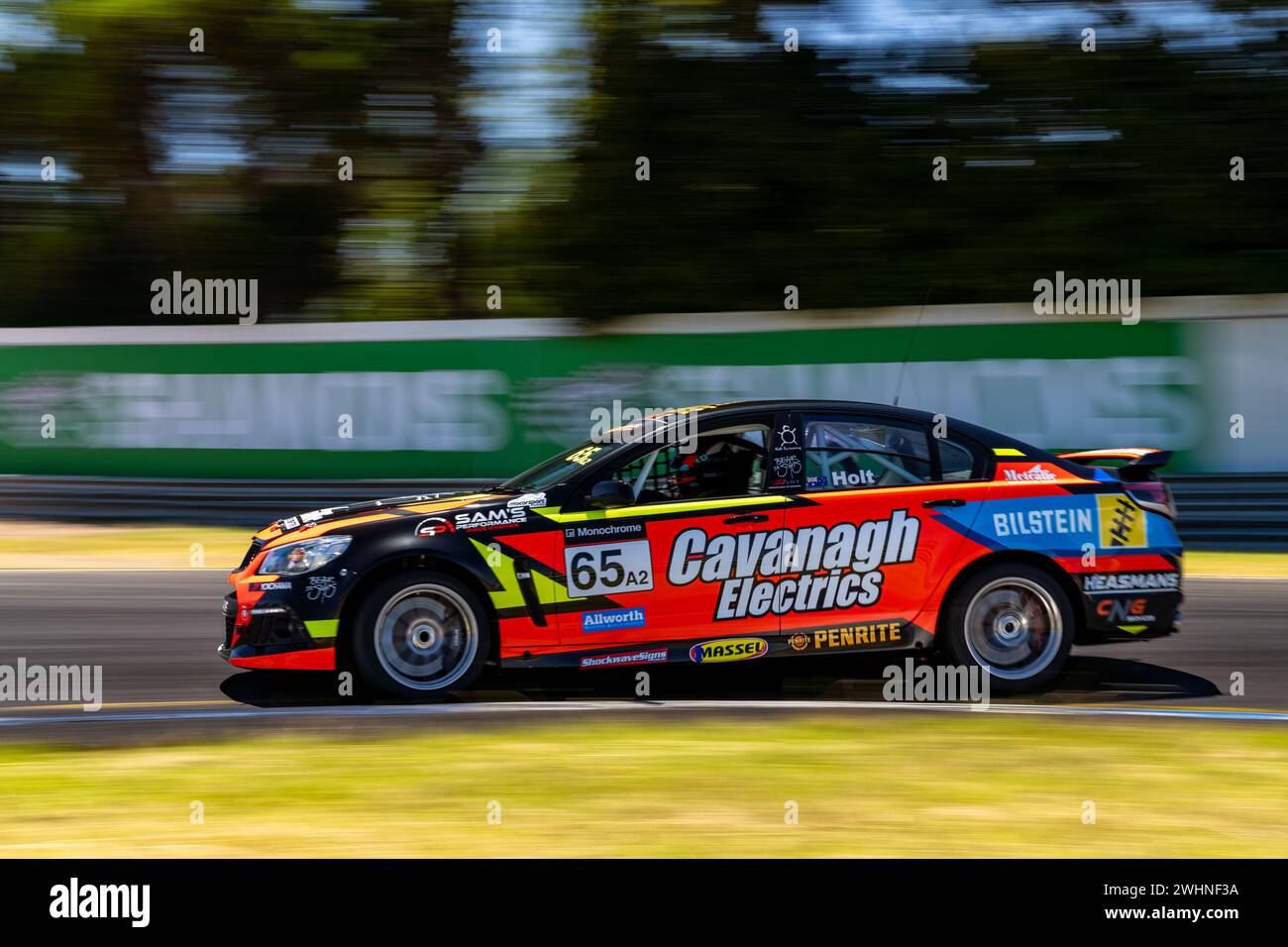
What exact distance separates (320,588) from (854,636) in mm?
2701

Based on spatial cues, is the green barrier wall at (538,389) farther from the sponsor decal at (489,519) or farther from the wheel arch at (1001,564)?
the sponsor decal at (489,519)

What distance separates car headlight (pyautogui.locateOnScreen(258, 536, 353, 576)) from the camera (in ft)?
22.5

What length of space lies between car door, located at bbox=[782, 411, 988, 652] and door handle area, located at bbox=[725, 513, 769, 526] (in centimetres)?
13

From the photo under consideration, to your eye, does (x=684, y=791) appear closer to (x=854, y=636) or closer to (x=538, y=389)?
(x=854, y=636)

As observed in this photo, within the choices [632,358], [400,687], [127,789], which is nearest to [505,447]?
[632,358]

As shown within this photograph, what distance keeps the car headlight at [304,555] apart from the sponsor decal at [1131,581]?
3844 millimetres

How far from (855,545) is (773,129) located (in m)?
11.9

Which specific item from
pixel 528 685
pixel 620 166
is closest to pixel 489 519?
pixel 528 685

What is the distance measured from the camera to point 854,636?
23.5ft

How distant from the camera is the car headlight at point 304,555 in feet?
22.5

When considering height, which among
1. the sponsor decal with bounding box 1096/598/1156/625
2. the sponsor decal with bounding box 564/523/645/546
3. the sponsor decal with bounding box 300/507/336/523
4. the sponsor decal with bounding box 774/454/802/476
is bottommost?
the sponsor decal with bounding box 1096/598/1156/625

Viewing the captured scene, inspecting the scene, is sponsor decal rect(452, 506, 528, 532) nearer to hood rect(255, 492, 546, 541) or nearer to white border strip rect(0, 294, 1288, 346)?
hood rect(255, 492, 546, 541)

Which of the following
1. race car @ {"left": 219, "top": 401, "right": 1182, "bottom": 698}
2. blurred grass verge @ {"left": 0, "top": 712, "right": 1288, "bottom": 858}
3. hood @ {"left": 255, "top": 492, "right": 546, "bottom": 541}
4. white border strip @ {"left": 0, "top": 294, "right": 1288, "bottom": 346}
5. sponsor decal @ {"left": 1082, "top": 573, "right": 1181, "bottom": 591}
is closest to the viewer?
blurred grass verge @ {"left": 0, "top": 712, "right": 1288, "bottom": 858}

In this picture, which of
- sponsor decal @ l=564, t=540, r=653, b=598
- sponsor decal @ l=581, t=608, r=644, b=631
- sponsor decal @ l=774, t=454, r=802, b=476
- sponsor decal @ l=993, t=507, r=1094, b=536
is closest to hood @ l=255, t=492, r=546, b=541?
sponsor decal @ l=564, t=540, r=653, b=598
